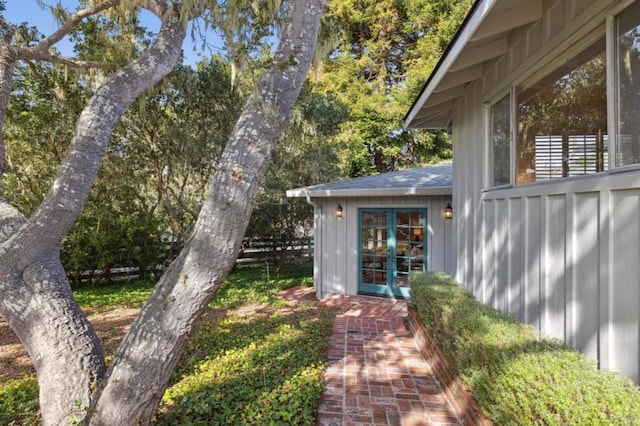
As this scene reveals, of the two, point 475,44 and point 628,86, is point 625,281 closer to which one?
point 628,86

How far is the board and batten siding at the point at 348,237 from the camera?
6.90 meters

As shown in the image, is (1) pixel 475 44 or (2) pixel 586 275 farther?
(1) pixel 475 44

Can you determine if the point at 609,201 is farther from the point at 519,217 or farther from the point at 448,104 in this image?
the point at 448,104

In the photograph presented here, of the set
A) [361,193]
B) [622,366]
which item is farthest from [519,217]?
[361,193]

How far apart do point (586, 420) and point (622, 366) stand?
1.90 feet

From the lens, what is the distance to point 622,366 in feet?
5.79

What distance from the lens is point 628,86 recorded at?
176cm

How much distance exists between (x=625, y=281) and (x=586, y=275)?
286mm

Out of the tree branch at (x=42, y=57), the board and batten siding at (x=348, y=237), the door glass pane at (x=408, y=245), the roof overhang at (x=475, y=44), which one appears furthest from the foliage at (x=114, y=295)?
the roof overhang at (x=475, y=44)

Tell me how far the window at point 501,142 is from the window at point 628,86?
1.31 metres

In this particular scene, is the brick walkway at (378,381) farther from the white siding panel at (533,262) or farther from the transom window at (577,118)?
the transom window at (577,118)

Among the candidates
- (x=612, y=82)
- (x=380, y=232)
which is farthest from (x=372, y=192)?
(x=612, y=82)

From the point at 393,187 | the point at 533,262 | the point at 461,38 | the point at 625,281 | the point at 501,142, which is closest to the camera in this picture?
the point at 625,281

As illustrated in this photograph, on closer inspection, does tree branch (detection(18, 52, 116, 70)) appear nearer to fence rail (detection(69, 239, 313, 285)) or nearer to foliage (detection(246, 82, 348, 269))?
foliage (detection(246, 82, 348, 269))
